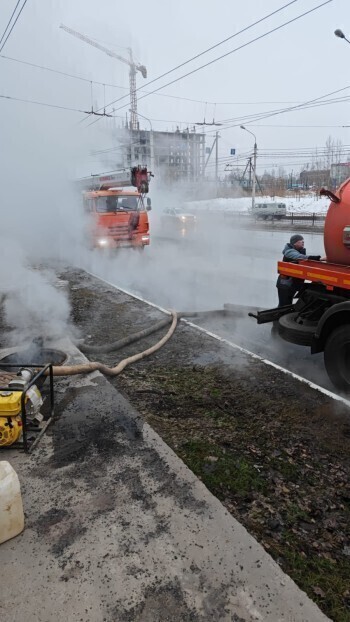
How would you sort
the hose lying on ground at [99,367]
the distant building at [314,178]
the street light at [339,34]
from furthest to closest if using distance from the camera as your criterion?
the distant building at [314,178] < the street light at [339,34] < the hose lying on ground at [99,367]

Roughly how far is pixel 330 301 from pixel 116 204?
11.9 m

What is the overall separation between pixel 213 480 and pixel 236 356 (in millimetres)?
2799

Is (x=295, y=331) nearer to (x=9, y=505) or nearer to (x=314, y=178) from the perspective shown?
(x=9, y=505)

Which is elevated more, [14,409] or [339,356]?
[14,409]

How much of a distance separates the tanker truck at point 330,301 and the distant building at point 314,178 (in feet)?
201

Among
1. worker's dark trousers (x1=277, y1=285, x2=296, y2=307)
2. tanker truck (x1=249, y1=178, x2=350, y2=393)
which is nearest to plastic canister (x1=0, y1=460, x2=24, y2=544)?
tanker truck (x1=249, y1=178, x2=350, y2=393)

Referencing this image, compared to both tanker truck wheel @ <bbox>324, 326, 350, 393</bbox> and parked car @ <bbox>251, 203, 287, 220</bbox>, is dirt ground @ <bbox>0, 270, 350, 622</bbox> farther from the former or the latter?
parked car @ <bbox>251, 203, 287, 220</bbox>

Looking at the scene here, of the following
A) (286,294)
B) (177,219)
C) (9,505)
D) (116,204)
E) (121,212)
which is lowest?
(9,505)

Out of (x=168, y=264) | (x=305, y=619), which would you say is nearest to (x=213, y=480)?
(x=305, y=619)

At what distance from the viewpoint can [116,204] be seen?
15.3 metres

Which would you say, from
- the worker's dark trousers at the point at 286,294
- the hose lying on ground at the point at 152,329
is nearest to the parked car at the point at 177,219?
the hose lying on ground at the point at 152,329

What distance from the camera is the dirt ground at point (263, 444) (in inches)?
99.3

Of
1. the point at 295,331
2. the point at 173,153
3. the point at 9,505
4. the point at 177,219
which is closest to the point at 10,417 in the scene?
the point at 9,505

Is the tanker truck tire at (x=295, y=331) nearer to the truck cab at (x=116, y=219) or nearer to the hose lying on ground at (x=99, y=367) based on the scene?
the hose lying on ground at (x=99, y=367)
